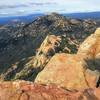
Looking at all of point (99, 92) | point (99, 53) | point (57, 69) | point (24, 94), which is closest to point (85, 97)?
point (99, 92)

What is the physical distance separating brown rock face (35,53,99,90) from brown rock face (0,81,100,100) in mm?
10721

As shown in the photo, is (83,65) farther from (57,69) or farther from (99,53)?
(99,53)

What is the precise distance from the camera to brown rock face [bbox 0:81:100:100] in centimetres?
4841

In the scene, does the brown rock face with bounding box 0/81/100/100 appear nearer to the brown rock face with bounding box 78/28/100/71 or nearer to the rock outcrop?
the rock outcrop

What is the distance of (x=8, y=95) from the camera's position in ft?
160

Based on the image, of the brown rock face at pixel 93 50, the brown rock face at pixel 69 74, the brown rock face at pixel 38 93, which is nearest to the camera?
the brown rock face at pixel 38 93

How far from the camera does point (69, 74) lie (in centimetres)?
6488

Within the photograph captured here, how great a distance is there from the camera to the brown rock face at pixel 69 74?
6220cm

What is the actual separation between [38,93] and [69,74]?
17.1 m

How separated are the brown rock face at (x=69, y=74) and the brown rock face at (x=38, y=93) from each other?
10721mm

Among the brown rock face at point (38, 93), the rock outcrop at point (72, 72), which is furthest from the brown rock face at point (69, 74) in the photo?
the brown rock face at point (38, 93)

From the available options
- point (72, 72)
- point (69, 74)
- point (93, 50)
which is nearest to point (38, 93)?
point (69, 74)

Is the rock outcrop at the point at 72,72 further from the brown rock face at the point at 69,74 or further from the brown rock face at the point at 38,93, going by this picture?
the brown rock face at the point at 38,93

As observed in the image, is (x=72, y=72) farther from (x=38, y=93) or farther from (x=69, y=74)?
(x=38, y=93)
